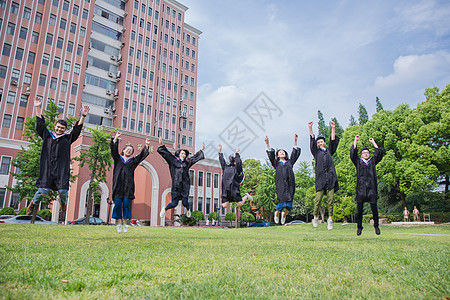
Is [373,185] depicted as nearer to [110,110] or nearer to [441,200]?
[441,200]

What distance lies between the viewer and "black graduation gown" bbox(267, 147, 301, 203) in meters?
10.5

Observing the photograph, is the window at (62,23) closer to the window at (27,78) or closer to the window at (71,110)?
the window at (27,78)

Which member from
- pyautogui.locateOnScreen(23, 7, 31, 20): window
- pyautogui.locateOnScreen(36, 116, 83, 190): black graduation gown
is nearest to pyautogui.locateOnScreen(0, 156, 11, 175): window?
pyautogui.locateOnScreen(23, 7, 31, 20): window

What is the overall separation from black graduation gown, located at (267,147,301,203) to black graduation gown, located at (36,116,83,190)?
648 cm

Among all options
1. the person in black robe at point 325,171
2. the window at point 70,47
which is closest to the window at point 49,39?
the window at point 70,47

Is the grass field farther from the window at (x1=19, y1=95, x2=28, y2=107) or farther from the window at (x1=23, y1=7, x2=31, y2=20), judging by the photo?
the window at (x1=23, y1=7, x2=31, y2=20)

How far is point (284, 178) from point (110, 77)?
4602 centimetres

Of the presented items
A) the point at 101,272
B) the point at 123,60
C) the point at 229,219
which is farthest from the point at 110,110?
the point at 101,272

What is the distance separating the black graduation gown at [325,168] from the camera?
9875 mm

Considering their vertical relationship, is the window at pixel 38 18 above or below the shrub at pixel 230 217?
above

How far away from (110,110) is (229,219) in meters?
25.5

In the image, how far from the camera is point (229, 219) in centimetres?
4731

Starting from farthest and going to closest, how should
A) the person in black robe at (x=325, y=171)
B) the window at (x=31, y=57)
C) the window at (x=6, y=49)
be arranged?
the window at (x=31, y=57)
the window at (x=6, y=49)
the person in black robe at (x=325, y=171)

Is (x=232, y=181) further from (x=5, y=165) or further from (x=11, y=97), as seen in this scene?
(x=11, y=97)
